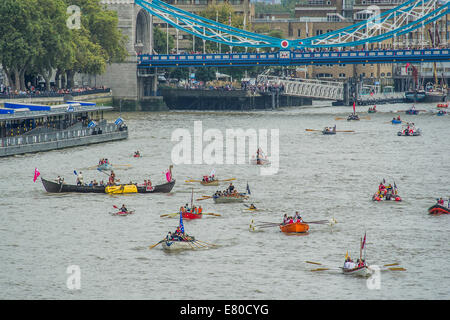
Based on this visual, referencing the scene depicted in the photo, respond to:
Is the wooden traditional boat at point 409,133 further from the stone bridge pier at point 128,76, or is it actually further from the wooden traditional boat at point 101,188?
the stone bridge pier at point 128,76

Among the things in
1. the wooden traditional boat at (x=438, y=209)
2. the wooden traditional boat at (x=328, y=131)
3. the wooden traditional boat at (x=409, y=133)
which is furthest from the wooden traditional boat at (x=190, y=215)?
the wooden traditional boat at (x=409, y=133)

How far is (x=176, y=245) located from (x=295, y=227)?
816 cm

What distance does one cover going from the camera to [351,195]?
72.8 m

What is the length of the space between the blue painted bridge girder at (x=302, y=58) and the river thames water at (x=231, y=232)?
4830cm

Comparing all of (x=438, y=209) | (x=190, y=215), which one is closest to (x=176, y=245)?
(x=190, y=215)

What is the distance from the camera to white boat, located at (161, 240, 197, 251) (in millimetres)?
54906

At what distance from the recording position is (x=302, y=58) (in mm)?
149500

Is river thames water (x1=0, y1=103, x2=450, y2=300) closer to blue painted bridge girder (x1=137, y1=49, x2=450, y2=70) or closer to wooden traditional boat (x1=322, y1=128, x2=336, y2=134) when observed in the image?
wooden traditional boat (x1=322, y1=128, x2=336, y2=134)

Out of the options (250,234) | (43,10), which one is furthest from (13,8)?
(250,234)

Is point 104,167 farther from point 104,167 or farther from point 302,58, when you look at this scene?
point 302,58

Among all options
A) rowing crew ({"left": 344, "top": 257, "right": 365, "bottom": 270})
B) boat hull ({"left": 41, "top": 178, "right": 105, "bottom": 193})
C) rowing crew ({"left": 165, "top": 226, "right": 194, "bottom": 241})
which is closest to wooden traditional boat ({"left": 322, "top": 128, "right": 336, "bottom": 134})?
boat hull ({"left": 41, "top": 178, "right": 105, "bottom": 193})

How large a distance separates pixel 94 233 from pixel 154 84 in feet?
344

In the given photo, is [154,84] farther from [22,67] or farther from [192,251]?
[192,251]

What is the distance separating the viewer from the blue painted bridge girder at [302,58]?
5719 inches
